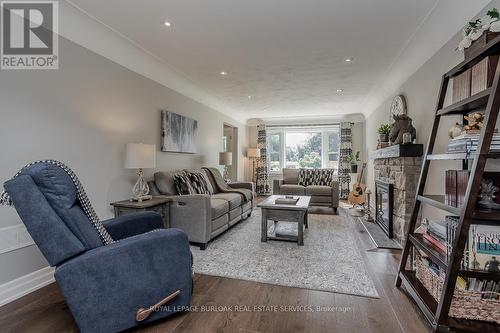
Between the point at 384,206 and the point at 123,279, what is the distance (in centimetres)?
368

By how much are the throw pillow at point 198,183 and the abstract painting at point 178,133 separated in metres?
0.51

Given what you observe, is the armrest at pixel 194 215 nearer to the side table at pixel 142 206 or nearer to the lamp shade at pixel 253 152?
the side table at pixel 142 206

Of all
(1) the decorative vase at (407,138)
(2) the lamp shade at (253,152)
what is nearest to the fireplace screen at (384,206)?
(1) the decorative vase at (407,138)

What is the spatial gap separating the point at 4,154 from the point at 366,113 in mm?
6758

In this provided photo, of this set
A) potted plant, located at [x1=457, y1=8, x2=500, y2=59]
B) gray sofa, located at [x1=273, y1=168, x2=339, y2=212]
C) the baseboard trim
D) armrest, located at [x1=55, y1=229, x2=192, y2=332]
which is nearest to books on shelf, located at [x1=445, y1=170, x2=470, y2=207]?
potted plant, located at [x1=457, y1=8, x2=500, y2=59]

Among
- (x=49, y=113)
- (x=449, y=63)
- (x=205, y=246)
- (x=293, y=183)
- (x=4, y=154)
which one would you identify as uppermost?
(x=449, y=63)

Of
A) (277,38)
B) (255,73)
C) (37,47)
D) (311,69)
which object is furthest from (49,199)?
(311,69)

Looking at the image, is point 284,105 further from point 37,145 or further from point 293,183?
point 37,145

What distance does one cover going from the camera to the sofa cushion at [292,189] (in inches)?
209

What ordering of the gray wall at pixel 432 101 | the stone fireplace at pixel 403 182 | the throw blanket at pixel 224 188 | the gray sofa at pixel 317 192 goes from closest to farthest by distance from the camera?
the gray wall at pixel 432 101, the stone fireplace at pixel 403 182, the throw blanket at pixel 224 188, the gray sofa at pixel 317 192

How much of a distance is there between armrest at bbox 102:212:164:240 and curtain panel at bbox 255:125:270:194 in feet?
18.1

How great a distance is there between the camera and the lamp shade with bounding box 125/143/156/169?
8.51ft

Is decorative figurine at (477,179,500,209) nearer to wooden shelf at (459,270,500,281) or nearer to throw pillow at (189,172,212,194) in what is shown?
wooden shelf at (459,270,500,281)

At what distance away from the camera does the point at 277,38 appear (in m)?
2.72
